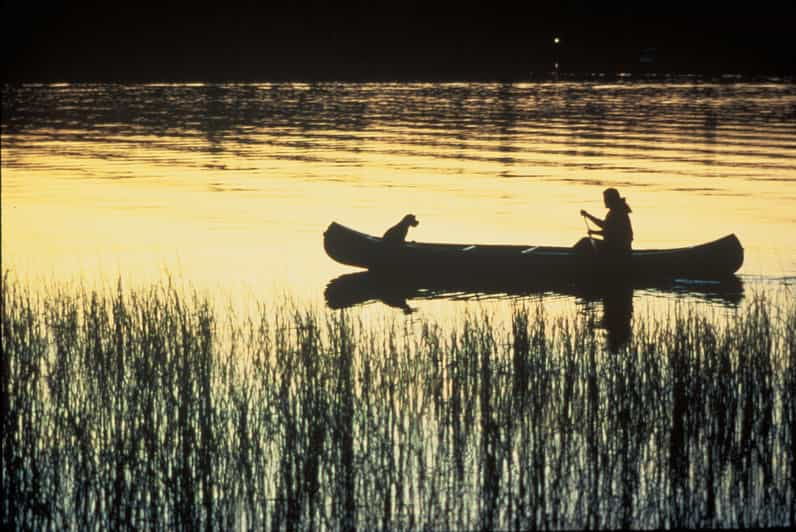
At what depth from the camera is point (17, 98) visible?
8062 centimetres

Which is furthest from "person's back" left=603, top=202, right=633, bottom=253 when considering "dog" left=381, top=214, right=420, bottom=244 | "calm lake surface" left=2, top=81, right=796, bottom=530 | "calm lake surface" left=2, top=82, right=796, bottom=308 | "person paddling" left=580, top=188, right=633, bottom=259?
"dog" left=381, top=214, right=420, bottom=244

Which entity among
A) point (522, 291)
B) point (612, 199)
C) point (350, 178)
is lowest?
point (522, 291)

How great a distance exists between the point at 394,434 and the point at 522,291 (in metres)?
8.98

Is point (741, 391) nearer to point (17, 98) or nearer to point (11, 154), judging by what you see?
point (11, 154)

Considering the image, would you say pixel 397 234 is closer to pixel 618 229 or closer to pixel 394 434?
pixel 618 229

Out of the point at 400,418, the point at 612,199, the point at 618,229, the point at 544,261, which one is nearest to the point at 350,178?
the point at 544,261

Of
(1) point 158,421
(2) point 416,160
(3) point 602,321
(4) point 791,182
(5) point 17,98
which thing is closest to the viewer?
(1) point 158,421

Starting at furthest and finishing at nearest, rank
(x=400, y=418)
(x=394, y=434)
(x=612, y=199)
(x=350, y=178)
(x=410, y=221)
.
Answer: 1. (x=350, y=178)
2. (x=410, y=221)
3. (x=612, y=199)
4. (x=394, y=434)
5. (x=400, y=418)

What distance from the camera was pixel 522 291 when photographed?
18.5m

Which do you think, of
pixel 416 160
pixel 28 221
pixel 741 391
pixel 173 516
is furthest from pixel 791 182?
pixel 173 516

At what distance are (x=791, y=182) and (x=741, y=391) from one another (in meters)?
27.4

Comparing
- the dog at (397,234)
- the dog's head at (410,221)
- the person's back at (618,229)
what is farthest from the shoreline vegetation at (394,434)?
the dog at (397,234)

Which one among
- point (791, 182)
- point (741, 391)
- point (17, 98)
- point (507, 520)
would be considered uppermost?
point (17, 98)

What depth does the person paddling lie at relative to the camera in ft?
58.2
